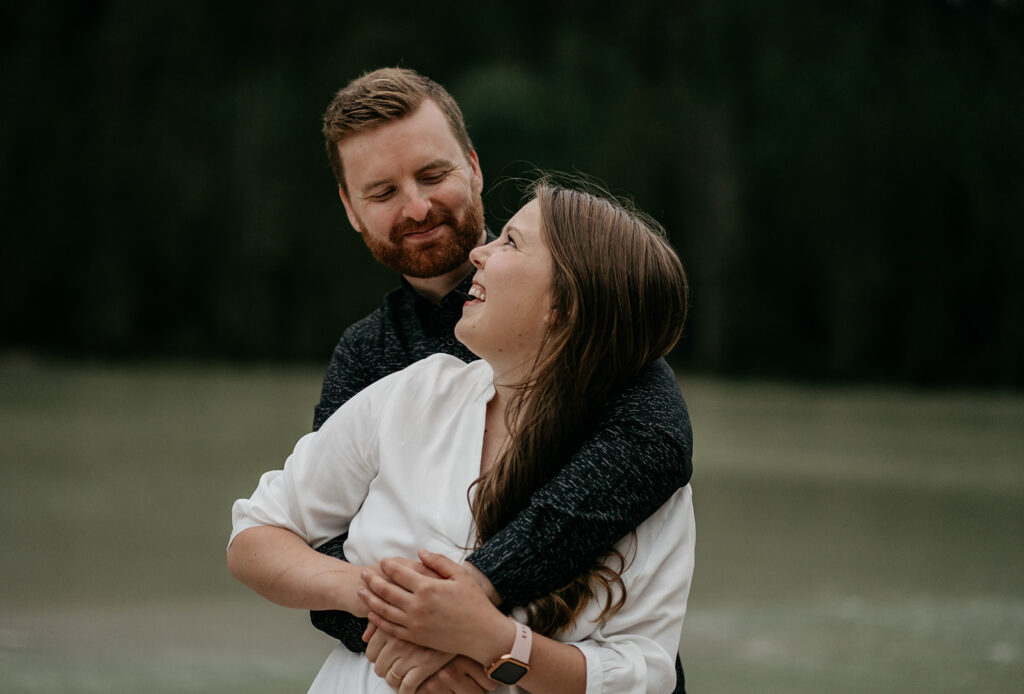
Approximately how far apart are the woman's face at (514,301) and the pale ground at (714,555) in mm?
2262

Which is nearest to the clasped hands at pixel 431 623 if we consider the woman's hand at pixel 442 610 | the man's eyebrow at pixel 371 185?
the woman's hand at pixel 442 610

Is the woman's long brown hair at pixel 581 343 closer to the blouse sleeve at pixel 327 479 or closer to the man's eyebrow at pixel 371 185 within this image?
the blouse sleeve at pixel 327 479

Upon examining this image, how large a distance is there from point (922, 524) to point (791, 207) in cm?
750

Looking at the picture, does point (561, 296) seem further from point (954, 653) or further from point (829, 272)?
point (829, 272)

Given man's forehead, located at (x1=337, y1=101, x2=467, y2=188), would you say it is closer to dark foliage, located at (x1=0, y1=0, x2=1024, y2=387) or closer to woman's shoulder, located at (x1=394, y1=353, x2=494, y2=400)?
woman's shoulder, located at (x1=394, y1=353, x2=494, y2=400)

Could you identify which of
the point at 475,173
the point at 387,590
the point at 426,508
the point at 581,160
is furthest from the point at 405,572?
the point at 581,160

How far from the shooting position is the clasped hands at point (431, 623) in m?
1.33

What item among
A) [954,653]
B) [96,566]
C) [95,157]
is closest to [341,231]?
[95,157]

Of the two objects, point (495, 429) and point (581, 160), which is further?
point (581, 160)

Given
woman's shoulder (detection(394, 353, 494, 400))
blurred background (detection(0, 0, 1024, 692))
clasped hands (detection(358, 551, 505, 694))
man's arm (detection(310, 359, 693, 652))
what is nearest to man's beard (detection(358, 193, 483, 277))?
woman's shoulder (detection(394, 353, 494, 400))

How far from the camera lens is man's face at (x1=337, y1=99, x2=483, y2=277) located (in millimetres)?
2137

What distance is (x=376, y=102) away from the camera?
83.4 inches

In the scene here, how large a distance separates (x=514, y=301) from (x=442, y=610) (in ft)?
1.40

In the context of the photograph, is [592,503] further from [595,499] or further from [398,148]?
[398,148]
